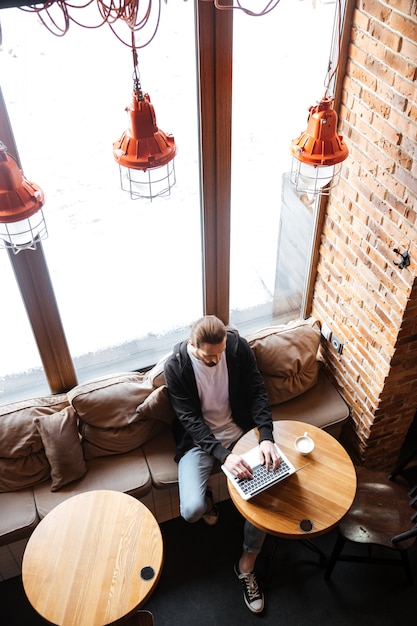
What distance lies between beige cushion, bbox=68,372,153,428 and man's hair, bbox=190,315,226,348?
0.60m

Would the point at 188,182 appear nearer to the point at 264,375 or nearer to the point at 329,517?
the point at 264,375

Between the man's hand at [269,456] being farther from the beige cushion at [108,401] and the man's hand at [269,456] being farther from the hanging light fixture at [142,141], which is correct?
the hanging light fixture at [142,141]

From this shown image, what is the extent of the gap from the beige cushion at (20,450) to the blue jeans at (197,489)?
740 millimetres

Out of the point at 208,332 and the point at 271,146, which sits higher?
the point at 271,146

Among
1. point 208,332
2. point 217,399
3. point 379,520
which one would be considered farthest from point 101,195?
point 379,520

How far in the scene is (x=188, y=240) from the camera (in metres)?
3.17

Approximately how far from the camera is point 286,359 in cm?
331

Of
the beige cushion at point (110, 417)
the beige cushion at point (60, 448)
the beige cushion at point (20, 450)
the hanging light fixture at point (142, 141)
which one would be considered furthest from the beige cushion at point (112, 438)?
the hanging light fixture at point (142, 141)

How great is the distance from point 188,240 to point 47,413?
1.22 m

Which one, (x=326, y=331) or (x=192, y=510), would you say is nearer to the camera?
(x=192, y=510)

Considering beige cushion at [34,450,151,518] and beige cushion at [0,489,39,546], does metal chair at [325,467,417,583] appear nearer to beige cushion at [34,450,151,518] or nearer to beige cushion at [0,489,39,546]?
beige cushion at [34,450,151,518]

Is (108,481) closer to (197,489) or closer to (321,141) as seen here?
(197,489)

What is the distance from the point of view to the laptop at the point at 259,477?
2.59m

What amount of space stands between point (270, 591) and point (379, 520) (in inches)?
28.1
